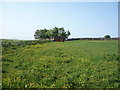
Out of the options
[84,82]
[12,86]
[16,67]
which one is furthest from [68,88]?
[16,67]

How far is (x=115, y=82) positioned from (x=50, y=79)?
472 centimetres

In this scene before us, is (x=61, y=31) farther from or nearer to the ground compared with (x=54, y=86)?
farther from the ground

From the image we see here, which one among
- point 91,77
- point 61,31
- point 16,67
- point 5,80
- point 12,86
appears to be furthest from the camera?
point 61,31

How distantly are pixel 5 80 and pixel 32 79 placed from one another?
1.80m

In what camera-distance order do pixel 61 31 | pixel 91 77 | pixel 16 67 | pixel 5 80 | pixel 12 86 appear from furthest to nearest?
1. pixel 61 31
2. pixel 16 67
3. pixel 91 77
4. pixel 5 80
5. pixel 12 86

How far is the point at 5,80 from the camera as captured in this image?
8.60 metres

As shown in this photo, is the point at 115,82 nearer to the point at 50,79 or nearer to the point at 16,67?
the point at 50,79

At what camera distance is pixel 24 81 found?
8.60 meters

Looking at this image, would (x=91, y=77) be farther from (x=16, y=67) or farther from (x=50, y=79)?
(x=16, y=67)

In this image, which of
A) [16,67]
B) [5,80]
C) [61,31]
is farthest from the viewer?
[61,31]

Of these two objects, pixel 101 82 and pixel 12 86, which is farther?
pixel 101 82

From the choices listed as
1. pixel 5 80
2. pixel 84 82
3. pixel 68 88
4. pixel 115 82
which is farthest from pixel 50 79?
pixel 115 82

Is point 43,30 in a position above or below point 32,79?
above

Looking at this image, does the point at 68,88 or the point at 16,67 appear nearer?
the point at 68,88
